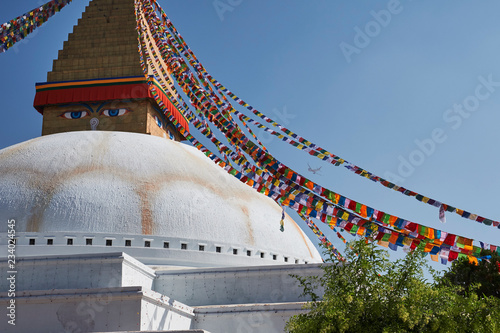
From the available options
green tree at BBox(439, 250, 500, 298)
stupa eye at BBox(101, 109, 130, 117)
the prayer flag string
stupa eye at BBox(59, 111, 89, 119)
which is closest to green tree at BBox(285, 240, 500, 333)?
the prayer flag string

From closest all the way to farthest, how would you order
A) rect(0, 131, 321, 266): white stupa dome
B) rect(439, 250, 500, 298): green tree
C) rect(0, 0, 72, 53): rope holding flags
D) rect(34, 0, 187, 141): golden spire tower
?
rect(0, 131, 321, 266): white stupa dome, rect(0, 0, 72, 53): rope holding flags, rect(439, 250, 500, 298): green tree, rect(34, 0, 187, 141): golden spire tower

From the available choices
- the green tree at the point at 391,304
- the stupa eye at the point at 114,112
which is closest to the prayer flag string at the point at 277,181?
the green tree at the point at 391,304

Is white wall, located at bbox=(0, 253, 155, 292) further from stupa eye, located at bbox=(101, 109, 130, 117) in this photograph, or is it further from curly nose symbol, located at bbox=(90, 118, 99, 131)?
stupa eye, located at bbox=(101, 109, 130, 117)

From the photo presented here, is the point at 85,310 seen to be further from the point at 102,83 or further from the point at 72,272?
the point at 102,83

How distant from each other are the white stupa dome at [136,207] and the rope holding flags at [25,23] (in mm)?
2539

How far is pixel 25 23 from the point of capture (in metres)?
14.0

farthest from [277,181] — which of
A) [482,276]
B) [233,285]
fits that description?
[482,276]

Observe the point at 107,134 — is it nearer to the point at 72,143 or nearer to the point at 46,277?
the point at 72,143

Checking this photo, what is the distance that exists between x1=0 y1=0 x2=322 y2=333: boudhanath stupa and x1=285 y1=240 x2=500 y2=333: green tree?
281cm

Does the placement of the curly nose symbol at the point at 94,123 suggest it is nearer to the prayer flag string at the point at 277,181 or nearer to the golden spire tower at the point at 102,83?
the golden spire tower at the point at 102,83

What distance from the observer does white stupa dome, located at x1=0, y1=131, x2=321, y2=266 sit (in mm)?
10383

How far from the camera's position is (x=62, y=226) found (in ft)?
34.0

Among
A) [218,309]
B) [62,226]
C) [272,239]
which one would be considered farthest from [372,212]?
[62,226]

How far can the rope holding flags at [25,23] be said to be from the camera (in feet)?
44.0
